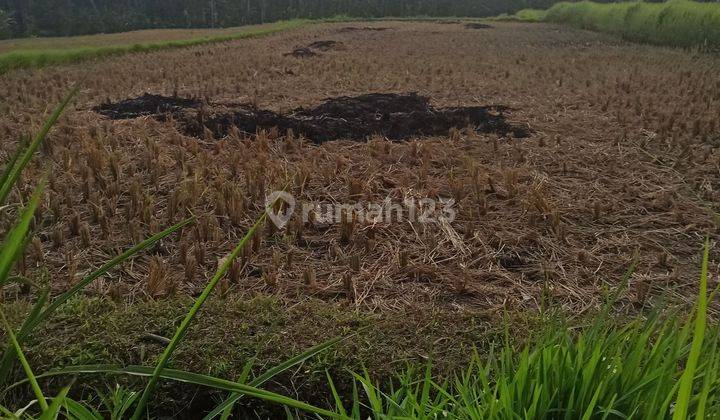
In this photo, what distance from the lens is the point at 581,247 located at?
269 cm

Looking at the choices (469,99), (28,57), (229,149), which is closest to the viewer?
(229,149)

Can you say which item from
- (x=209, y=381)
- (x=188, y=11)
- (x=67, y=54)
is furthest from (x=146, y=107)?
(x=188, y=11)

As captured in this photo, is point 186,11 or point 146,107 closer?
point 146,107

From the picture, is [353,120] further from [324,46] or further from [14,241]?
[324,46]

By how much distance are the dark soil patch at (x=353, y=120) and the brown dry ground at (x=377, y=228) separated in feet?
0.72

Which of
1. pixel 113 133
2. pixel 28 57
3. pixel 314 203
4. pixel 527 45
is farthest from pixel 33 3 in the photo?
pixel 314 203

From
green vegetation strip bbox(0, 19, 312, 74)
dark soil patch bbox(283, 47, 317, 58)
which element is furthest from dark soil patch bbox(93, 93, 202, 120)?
dark soil patch bbox(283, 47, 317, 58)

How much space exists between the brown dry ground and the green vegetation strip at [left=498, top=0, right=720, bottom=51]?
22.1 feet

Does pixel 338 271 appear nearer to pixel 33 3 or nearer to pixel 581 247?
pixel 581 247

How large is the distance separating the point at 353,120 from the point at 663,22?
37.4ft

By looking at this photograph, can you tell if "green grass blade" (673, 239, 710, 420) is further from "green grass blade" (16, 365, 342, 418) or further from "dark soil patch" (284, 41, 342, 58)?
"dark soil patch" (284, 41, 342, 58)

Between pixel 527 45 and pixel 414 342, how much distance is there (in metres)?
10.9

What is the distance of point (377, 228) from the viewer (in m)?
2.82

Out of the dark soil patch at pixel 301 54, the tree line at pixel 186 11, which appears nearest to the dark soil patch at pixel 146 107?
the dark soil patch at pixel 301 54
